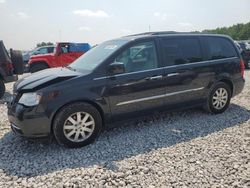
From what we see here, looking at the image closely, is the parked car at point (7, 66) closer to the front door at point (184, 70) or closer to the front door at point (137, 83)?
the front door at point (137, 83)

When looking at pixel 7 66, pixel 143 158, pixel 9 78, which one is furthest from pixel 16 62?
pixel 143 158

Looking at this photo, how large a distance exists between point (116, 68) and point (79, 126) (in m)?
1.11

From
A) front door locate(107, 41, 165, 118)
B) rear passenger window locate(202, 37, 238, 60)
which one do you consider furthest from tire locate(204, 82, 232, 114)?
front door locate(107, 41, 165, 118)

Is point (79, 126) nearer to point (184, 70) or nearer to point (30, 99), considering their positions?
point (30, 99)

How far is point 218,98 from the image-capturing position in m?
5.78

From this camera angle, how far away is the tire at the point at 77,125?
4074mm

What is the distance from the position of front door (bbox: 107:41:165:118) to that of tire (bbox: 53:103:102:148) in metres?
0.38

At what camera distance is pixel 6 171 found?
11.8 feet

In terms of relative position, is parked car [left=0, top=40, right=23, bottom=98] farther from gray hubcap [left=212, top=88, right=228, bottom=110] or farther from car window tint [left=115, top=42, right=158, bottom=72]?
gray hubcap [left=212, top=88, right=228, bottom=110]

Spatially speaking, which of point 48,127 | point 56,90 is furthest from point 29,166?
point 56,90

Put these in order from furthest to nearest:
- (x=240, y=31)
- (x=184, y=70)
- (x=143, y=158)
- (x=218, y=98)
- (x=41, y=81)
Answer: (x=240, y=31)
(x=218, y=98)
(x=184, y=70)
(x=41, y=81)
(x=143, y=158)

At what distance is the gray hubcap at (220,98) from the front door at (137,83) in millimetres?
1487

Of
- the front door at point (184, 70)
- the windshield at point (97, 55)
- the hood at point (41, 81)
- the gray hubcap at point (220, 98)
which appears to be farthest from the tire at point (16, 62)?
the gray hubcap at point (220, 98)

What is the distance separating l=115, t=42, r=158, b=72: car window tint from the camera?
4.60 metres
